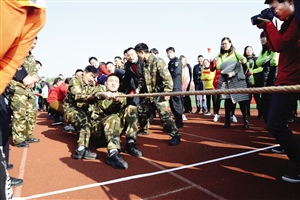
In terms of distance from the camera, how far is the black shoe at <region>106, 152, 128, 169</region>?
3.02 m

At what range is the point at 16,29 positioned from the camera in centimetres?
110

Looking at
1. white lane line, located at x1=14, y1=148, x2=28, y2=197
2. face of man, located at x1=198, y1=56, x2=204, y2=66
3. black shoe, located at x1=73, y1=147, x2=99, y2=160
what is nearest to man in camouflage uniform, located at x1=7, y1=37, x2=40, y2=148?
white lane line, located at x1=14, y1=148, x2=28, y2=197

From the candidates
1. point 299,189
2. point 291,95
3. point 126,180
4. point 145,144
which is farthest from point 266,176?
point 145,144

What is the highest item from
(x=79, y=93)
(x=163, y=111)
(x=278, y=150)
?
(x=79, y=93)

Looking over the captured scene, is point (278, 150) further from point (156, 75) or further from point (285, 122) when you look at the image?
point (156, 75)

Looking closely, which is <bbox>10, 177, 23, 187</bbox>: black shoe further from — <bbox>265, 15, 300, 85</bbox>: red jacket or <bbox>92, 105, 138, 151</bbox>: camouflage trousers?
<bbox>265, 15, 300, 85</bbox>: red jacket

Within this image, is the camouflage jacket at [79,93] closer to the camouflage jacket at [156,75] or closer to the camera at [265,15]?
the camouflage jacket at [156,75]

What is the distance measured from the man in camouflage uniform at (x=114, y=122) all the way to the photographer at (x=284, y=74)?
187 cm

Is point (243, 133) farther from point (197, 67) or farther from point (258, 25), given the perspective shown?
point (197, 67)

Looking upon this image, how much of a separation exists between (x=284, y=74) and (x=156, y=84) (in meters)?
2.57

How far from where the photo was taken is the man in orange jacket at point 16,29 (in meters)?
1.05

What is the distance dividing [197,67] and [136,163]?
647cm

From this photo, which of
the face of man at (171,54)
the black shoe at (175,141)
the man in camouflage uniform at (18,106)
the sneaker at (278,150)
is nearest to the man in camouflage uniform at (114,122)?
the black shoe at (175,141)

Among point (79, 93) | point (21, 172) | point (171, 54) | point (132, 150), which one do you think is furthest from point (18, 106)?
point (171, 54)
